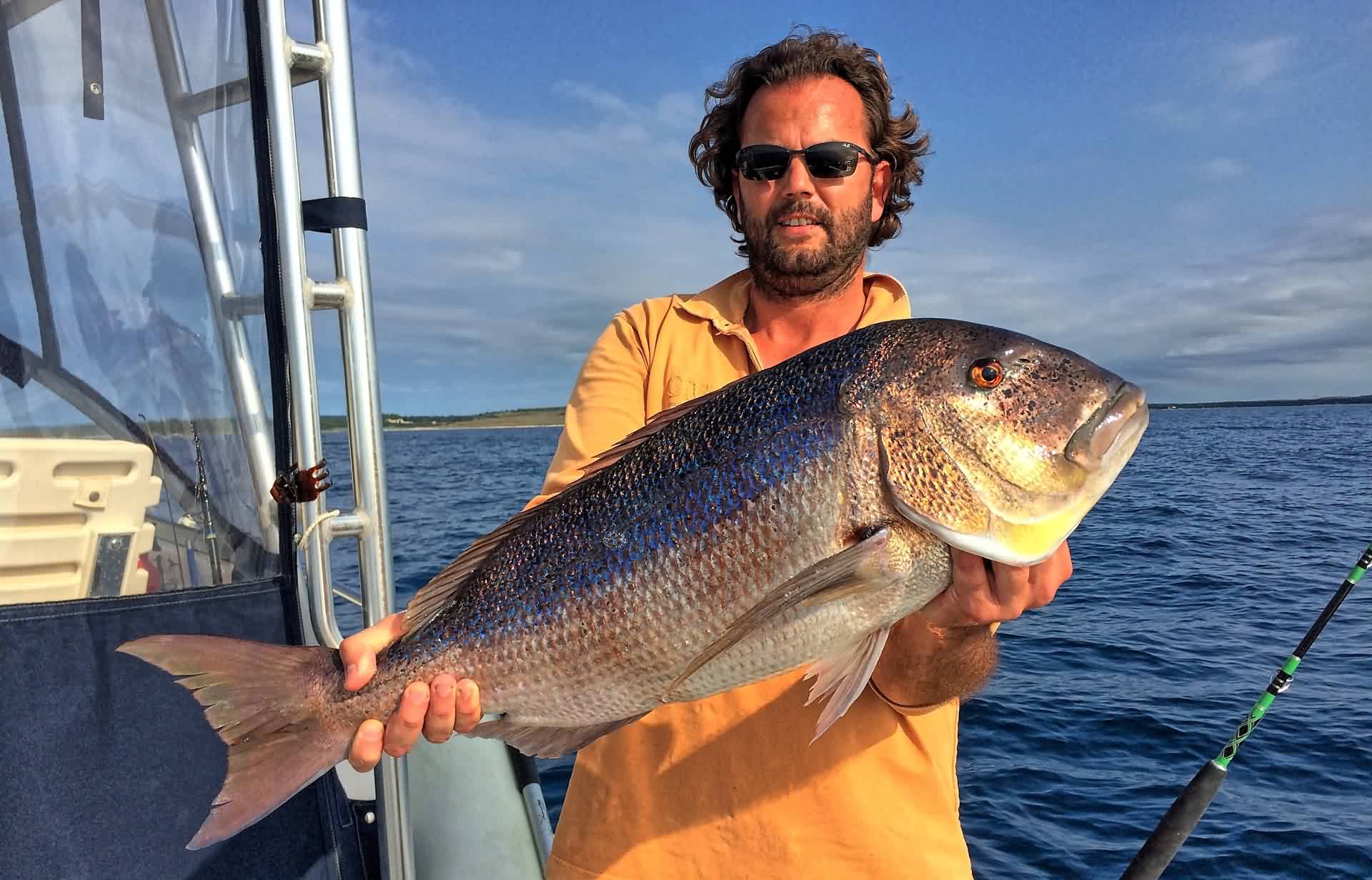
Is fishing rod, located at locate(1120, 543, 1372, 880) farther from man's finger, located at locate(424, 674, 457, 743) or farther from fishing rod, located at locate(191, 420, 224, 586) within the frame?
fishing rod, located at locate(191, 420, 224, 586)

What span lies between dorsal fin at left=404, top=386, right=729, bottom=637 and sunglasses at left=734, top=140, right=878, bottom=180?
1.03 m

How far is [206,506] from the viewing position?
2.92m

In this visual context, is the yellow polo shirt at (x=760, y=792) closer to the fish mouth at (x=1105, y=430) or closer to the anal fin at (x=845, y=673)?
the anal fin at (x=845, y=673)

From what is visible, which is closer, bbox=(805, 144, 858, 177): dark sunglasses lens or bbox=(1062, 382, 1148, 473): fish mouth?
bbox=(1062, 382, 1148, 473): fish mouth

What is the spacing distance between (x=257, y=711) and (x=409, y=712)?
39cm

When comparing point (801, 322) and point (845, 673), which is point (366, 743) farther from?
point (801, 322)

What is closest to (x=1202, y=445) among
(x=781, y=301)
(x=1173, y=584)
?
(x=1173, y=584)

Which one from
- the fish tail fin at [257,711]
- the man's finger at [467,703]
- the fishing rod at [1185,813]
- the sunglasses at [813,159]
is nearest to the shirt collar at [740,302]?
the sunglasses at [813,159]

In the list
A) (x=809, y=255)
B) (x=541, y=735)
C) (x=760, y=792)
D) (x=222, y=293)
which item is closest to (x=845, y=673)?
(x=760, y=792)

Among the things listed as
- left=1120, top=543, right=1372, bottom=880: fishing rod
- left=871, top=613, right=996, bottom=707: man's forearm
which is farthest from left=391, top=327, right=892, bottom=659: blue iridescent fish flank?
left=1120, top=543, right=1372, bottom=880: fishing rod

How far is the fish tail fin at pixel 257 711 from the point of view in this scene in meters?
2.01

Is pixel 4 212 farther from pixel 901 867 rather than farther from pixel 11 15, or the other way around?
pixel 901 867

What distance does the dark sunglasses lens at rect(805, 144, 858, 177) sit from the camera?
2816 mm

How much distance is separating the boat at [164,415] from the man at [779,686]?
0.91 m
